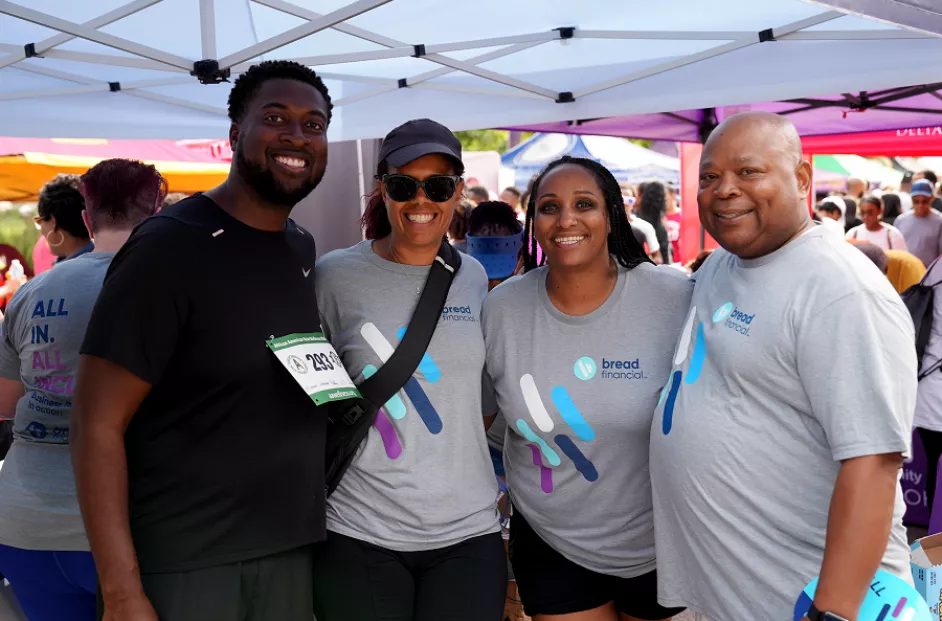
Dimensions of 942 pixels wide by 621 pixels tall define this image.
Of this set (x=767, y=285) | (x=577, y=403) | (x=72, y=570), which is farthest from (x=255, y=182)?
(x=72, y=570)

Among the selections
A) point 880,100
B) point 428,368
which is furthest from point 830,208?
point 428,368

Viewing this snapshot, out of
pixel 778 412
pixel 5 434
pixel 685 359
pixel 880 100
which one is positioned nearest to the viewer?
pixel 778 412

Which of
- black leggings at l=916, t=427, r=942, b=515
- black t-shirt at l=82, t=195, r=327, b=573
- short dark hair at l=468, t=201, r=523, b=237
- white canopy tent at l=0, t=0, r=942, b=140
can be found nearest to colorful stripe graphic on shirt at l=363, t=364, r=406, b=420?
black t-shirt at l=82, t=195, r=327, b=573

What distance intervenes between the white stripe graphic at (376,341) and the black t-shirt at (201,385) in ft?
1.14

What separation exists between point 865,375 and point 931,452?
3058 mm

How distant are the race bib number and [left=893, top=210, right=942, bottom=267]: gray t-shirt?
8452 mm

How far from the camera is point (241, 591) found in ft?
6.29

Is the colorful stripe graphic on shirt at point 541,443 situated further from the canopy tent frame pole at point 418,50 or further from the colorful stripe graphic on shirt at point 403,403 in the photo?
the canopy tent frame pole at point 418,50

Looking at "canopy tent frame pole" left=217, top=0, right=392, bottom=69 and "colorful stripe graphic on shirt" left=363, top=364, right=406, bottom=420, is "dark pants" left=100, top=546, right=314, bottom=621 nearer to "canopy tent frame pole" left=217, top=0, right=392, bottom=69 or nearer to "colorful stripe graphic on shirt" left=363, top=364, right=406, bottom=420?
"colorful stripe graphic on shirt" left=363, top=364, right=406, bottom=420

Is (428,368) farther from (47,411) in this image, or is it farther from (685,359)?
(47,411)

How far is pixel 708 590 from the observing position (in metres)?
1.95

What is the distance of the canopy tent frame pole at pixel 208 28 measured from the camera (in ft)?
12.7

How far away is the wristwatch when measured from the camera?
5.29 feet

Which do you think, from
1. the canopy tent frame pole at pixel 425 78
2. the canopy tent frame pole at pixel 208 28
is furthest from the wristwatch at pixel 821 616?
the canopy tent frame pole at pixel 208 28
